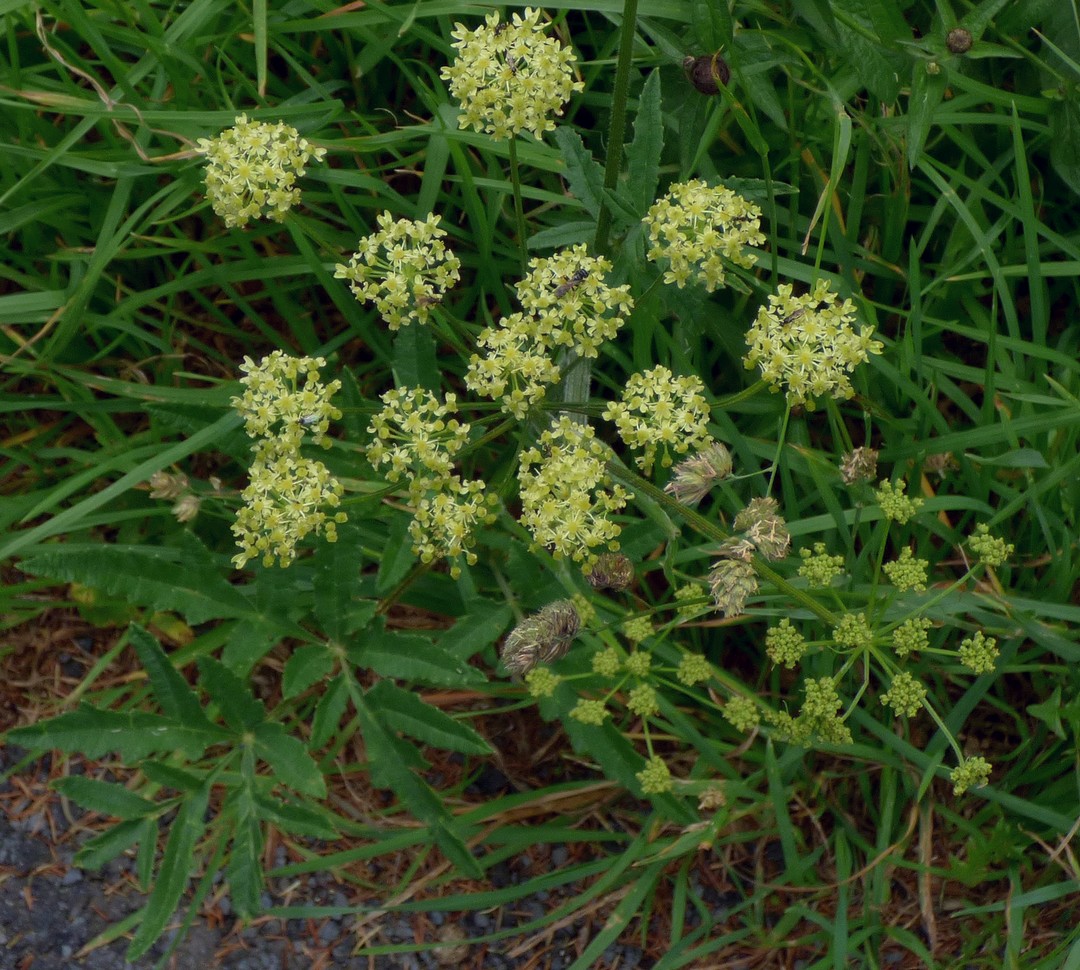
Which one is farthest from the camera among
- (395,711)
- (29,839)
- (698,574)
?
(29,839)

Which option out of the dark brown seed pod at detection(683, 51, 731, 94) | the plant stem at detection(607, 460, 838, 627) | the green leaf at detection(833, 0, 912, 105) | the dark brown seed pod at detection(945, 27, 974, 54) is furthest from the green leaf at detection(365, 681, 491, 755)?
the dark brown seed pod at detection(945, 27, 974, 54)

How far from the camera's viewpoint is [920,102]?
117 inches

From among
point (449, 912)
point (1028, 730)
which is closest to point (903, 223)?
point (1028, 730)

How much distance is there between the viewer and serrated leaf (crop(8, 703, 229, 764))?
276 cm

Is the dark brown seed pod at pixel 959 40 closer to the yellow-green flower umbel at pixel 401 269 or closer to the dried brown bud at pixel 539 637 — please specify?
the yellow-green flower umbel at pixel 401 269

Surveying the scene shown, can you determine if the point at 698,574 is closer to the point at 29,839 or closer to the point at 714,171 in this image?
the point at 714,171

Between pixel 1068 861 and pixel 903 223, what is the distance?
1990 millimetres

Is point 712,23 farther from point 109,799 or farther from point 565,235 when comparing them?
point 109,799

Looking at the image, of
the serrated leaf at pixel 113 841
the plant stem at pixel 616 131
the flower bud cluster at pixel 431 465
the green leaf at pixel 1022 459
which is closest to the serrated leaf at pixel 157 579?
the serrated leaf at pixel 113 841

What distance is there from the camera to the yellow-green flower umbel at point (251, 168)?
8.07ft

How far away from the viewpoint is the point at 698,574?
3.55 metres

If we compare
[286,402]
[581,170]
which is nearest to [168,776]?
[286,402]

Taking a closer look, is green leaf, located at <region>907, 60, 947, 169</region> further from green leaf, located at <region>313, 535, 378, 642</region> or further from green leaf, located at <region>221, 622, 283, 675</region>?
green leaf, located at <region>221, 622, 283, 675</region>

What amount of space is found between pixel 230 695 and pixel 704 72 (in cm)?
211
